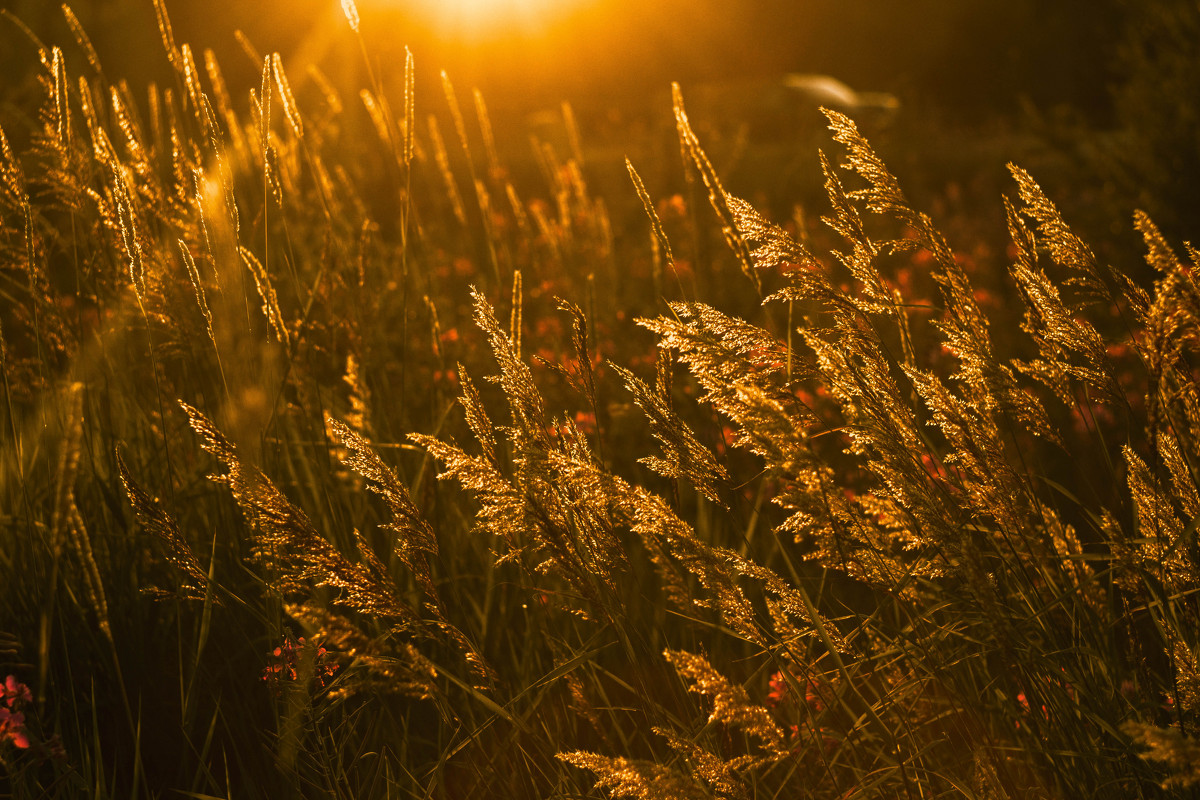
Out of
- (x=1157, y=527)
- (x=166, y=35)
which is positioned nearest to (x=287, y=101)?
(x=166, y=35)

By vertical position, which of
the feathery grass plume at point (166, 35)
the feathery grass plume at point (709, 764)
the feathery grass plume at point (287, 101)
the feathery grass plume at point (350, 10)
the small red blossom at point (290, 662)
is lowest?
the feathery grass plume at point (709, 764)

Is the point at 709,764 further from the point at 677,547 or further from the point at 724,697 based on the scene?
the point at 677,547

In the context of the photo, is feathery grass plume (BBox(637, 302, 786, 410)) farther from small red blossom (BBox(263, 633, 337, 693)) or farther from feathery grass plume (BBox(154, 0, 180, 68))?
feathery grass plume (BBox(154, 0, 180, 68))

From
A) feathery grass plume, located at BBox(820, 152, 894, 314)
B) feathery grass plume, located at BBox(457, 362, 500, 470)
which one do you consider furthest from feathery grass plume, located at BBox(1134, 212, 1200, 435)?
feathery grass plume, located at BBox(457, 362, 500, 470)

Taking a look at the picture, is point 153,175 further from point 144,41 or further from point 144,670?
point 144,41

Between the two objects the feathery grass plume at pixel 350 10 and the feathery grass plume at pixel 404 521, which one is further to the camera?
the feathery grass plume at pixel 350 10

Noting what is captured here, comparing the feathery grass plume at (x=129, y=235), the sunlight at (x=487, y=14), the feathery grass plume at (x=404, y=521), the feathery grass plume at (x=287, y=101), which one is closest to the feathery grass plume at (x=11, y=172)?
the feathery grass plume at (x=129, y=235)

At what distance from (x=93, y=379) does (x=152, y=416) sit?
16 centimetres

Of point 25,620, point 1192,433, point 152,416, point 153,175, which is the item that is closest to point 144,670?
point 25,620

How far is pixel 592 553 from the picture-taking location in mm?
1109

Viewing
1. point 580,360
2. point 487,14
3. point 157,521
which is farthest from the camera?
point 487,14

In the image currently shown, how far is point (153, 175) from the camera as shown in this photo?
5.83ft

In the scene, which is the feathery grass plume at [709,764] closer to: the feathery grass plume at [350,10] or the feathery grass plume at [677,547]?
the feathery grass plume at [677,547]

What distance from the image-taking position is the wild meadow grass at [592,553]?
3.39ft
